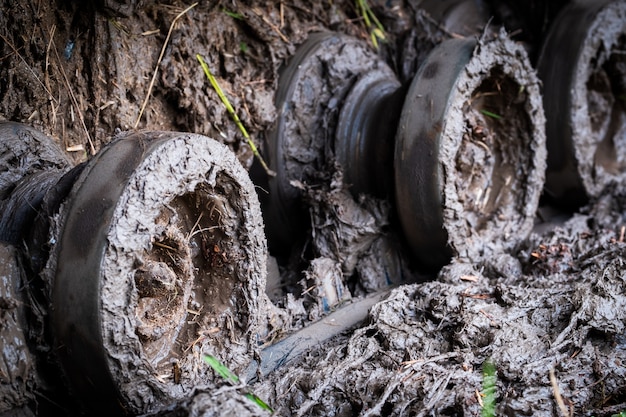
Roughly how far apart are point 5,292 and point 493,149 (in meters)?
2.12

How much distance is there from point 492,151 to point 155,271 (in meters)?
1.76

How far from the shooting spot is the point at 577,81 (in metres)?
3.13

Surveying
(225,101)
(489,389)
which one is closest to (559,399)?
(489,389)

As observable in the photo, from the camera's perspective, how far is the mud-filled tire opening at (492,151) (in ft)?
9.00

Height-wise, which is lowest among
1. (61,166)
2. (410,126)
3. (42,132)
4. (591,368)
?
(591,368)

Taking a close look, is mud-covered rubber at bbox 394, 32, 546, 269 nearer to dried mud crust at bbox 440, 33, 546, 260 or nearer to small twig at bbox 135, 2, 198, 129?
dried mud crust at bbox 440, 33, 546, 260

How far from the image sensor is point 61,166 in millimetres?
2074

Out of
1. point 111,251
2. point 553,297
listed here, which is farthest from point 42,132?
point 553,297

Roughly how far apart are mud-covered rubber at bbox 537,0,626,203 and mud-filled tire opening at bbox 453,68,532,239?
14.7 inches

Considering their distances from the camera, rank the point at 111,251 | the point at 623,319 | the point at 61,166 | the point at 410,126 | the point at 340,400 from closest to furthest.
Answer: the point at 111,251, the point at 340,400, the point at 623,319, the point at 61,166, the point at 410,126

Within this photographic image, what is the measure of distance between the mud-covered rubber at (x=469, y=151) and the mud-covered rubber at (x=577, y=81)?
33 centimetres

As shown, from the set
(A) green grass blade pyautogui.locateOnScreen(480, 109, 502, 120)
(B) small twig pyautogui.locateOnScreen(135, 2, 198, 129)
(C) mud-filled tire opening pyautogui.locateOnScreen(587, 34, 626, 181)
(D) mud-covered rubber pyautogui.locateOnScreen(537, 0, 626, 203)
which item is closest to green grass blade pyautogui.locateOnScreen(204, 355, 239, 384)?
(B) small twig pyautogui.locateOnScreen(135, 2, 198, 129)

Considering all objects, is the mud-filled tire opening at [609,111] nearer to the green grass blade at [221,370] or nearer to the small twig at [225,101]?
the small twig at [225,101]

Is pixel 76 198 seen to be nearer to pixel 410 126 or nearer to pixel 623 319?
pixel 410 126
